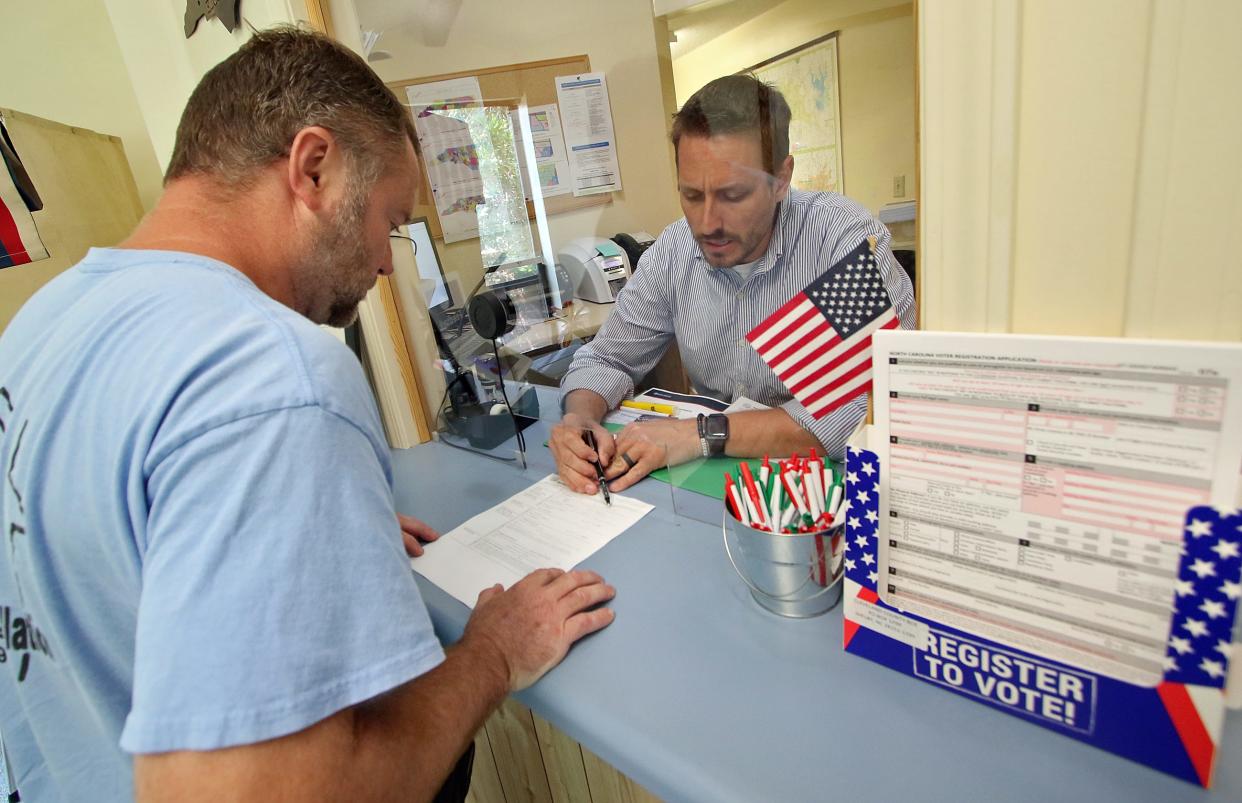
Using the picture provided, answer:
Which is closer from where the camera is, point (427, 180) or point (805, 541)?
point (805, 541)

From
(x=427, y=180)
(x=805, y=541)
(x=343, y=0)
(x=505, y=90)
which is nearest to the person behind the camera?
(x=805, y=541)

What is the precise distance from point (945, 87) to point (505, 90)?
1748mm

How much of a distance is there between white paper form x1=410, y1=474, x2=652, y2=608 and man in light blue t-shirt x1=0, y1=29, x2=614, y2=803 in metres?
0.11

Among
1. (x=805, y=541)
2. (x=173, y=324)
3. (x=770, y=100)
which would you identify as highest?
(x=770, y=100)

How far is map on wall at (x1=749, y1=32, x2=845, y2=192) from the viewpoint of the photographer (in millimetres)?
960

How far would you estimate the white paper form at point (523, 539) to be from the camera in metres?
0.83

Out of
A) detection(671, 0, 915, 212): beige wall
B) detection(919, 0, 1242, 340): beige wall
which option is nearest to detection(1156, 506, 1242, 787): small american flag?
detection(919, 0, 1242, 340): beige wall

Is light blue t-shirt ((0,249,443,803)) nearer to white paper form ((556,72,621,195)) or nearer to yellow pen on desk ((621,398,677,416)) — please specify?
yellow pen on desk ((621,398,677,416))

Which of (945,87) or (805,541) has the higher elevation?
(945,87)

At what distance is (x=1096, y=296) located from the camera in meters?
0.45

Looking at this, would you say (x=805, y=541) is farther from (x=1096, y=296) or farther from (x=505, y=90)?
(x=505, y=90)

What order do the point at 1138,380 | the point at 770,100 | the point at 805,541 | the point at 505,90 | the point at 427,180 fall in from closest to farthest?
the point at 1138,380 → the point at 805,541 → the point at 770,100 → the point at 427,180 → the point at 505,90

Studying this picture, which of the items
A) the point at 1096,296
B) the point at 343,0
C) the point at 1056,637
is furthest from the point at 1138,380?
the point at 343,0

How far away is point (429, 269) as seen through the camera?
1.48 metres
